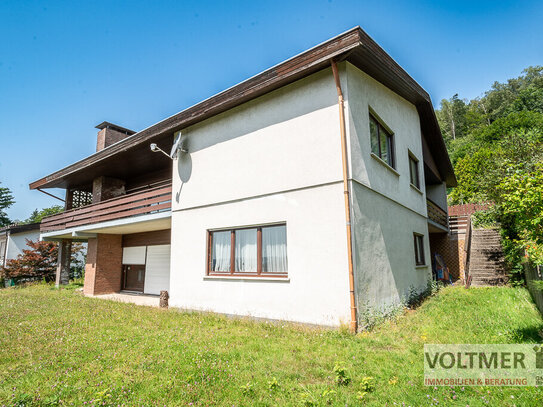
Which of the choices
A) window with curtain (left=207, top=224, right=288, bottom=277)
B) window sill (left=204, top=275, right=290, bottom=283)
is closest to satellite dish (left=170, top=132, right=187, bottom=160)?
window with curtain (left=207, top=224, right=288, bottom=277)

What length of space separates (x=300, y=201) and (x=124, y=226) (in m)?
9.18

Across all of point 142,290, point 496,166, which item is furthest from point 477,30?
point 142,290

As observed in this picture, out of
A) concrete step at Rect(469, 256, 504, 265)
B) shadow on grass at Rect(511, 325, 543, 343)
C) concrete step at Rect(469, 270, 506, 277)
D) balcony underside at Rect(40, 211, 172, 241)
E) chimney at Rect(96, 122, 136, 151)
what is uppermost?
chimney at Rect(96, 122, 136, 151)

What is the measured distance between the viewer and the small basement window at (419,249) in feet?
38.5

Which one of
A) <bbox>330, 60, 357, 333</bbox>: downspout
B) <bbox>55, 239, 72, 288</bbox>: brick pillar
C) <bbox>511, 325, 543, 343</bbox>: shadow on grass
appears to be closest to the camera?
<bbox>511, 325, 543, 343</bbox>: shadow on grass

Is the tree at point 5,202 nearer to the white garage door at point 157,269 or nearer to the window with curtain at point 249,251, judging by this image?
the white garage door at point 157,269

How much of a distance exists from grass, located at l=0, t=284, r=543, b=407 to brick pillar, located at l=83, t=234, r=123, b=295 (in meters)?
7.39

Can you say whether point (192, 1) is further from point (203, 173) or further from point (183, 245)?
point (183, 245)

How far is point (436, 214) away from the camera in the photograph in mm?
15531

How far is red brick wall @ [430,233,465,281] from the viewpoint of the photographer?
16648 mm

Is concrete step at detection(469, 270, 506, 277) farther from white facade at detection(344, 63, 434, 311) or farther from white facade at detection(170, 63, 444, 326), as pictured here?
white facade at detection(170, 63, 444, 326)

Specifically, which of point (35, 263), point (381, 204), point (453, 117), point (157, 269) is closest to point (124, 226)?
point (157, 269)

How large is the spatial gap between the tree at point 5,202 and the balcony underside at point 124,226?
124 ft

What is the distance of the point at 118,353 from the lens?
17.9 feet
